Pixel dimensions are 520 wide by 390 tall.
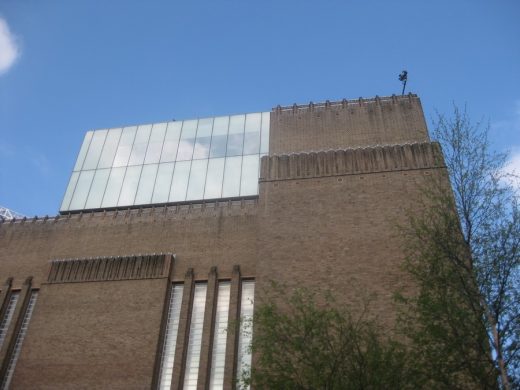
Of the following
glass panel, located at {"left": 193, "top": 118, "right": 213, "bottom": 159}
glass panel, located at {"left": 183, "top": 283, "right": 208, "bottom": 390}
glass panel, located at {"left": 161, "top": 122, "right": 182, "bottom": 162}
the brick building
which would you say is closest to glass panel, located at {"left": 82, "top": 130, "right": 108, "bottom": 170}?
the brick building

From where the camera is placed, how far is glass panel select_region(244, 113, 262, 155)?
2959 centimetres

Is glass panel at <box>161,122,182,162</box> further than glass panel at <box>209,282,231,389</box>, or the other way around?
glass panel at <box>161,122,182,162</box>

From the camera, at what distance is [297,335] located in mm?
14047

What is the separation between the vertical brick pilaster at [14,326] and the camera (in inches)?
851

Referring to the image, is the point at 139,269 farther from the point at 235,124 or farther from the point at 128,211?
the point at 235,124

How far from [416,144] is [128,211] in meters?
13.8

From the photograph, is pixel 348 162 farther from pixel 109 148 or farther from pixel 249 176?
pixel 109 148

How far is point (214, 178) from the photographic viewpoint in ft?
94.2

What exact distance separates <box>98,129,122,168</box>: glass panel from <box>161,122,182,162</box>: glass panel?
3189 millimetres

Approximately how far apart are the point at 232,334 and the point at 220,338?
2.73 ft

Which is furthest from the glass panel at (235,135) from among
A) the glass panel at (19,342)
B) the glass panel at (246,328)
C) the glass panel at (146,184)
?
the glass panel at (19,342)

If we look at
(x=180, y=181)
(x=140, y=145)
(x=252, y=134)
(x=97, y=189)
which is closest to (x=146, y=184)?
(x=180, y=181)

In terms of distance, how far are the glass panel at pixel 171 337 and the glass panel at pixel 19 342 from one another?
646 cm

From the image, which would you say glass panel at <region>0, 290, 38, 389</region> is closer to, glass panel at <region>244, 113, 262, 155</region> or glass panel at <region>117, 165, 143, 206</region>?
glass panel at <region>117, 165, 143, 206</region>
